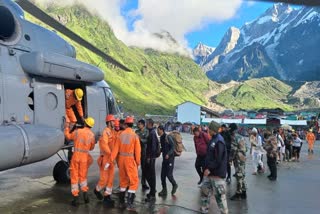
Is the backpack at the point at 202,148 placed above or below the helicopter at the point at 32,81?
below

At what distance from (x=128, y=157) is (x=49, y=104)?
2.49 m

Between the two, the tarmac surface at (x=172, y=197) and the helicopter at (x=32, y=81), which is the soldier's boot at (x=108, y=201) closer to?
the tarmac surface at (x=172, y=197)

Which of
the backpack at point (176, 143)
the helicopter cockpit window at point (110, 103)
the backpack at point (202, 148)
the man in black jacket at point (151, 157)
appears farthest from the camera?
the helicopter cockpit window at point (110, 103)

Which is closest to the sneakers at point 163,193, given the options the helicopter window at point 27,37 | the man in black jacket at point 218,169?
the man in black jacket at point 218,169

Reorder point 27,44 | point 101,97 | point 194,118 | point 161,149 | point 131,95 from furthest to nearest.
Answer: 1. point 131,95
2. point 194,118
3. point 101,97
4. point 161,149
5. point 27,44

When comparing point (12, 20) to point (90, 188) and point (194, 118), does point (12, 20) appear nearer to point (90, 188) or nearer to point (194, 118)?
point (90, 188)

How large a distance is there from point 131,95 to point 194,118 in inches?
2803

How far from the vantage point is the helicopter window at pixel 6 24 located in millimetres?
7730

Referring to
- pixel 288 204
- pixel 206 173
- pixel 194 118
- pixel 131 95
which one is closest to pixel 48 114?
pixel 206 173

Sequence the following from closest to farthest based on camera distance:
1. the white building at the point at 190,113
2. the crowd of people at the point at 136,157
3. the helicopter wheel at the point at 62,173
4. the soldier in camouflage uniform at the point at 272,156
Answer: the crowd of people at the point at 136,157 → the helicopter wheel at the point at 62,173 → the soldier in camouflage uniform at the point at 272,156 → the white building at the point at 190,113

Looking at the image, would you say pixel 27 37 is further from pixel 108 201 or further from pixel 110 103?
pixel 108 201

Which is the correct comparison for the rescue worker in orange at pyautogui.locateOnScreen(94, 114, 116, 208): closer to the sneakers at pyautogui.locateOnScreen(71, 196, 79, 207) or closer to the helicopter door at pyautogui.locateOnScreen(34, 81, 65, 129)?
the sneakers at pyautogui.locateOnScreen(71, 196, 79, 207)

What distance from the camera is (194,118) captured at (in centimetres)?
8456

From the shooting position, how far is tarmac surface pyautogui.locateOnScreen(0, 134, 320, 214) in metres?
7.46
